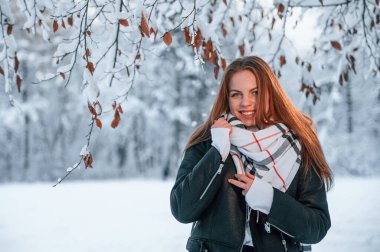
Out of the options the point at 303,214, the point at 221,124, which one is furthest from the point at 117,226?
the point at 303,214

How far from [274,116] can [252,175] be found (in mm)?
424

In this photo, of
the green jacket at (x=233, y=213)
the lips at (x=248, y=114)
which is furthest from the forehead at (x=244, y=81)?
the green jacket at (x=233, y=213)

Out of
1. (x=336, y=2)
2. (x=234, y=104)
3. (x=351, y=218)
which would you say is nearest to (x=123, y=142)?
(x=351, y=218)

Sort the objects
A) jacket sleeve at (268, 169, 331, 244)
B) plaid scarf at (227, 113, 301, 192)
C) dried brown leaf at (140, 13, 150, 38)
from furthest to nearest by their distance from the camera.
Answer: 1. dried brown leaf at (140, 13, 150, 38)
2. plaid scarf at (227, 113, 301, 192)
3. jacket sleeve at (268, 169, 331, 244)

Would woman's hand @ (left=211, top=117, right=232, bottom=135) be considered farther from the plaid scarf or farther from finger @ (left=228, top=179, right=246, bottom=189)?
finger @ (left=228, top=179, right=246, bottom=189)

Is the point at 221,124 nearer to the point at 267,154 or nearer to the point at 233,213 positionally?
the point at 267,154

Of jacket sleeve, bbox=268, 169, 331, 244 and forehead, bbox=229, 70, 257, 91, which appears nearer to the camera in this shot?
jacket sleeve, bbox=268, 169, 331, 244

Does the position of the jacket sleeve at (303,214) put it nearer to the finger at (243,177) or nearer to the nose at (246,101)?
the finger at (243,177)

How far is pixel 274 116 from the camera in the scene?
265 centimetres

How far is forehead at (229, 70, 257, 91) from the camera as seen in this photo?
2.58 m

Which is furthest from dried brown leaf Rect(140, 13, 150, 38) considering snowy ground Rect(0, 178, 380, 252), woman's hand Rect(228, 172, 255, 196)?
snowy ground Rect(0, 178, 380, 252)

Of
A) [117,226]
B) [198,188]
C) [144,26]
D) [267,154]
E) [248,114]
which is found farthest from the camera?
[117,226]

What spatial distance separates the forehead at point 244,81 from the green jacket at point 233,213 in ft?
1.28

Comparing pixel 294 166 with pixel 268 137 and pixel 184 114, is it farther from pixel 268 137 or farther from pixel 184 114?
pixel 184 114
